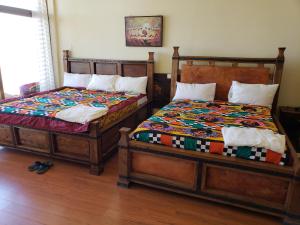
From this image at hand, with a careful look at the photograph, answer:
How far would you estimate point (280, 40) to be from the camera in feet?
10.4

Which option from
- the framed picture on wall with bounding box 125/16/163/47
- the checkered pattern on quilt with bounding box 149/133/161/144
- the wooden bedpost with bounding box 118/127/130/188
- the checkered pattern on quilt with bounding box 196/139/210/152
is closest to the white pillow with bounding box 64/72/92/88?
the framed picture on wall with bounding box 125/16/163/47

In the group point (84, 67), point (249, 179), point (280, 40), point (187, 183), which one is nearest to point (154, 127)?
point (187, 183)

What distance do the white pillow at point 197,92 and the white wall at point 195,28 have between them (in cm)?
57

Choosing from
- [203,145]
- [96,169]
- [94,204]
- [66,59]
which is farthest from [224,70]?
[66,59]

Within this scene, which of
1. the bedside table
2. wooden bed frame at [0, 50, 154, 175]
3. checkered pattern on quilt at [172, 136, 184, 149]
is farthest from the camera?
the bedside table

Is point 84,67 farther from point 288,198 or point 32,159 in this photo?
point 288,198

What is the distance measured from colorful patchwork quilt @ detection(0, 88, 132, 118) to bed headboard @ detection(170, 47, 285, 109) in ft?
3.10

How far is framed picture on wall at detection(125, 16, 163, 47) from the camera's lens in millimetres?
3668

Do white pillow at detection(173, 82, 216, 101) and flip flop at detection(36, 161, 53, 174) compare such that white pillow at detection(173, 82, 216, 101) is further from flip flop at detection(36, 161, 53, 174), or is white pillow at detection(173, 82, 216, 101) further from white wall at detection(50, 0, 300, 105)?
flip flop at detection(36, 161, 53, 174)

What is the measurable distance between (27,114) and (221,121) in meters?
2.21

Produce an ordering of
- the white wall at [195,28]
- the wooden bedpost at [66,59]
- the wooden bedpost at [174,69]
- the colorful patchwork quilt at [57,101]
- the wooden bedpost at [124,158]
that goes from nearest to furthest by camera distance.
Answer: the wooden bedpost at [124,158] → the colorful patchwork quilt at [57,101] → the white wall at [195,28] → the wooden bedpost at [174,69] → the wooden bedpost at [66,59]

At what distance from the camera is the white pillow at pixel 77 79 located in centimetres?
412

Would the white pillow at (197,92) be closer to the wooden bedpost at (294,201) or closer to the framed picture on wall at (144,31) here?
the framed picture on wall at (144,31)

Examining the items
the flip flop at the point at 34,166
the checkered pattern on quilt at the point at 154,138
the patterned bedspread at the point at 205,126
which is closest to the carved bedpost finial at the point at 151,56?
the patterned bedspread at the point at 205,126
